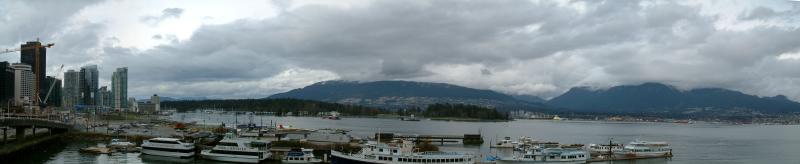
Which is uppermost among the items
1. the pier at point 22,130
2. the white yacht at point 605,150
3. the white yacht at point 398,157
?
the pier at point 22,130

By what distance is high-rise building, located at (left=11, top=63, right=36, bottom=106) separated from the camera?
268ft

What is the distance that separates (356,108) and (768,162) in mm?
107284

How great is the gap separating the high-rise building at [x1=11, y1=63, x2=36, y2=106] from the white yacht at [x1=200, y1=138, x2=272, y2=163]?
67066 mm

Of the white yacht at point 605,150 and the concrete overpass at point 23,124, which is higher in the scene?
the concrete overpass at point 23,124

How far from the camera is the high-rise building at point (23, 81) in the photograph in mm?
81750

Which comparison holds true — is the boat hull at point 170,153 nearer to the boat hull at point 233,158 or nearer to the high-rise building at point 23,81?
the boat hull at point 233,158

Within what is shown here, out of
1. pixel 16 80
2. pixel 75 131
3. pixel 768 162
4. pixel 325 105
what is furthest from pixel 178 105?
pixel 768 162

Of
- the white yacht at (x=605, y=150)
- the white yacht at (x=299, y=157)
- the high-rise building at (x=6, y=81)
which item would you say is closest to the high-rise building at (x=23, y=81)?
the high-rise building at (x=6, y=81)

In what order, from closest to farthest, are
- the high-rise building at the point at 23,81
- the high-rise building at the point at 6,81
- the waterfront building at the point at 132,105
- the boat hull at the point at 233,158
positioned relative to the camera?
the boat hull at the point at 233,158, the high-rise building at the point at 6,81, the high-rise building at the point at 23,81, the waterfront building at the point at 132,105

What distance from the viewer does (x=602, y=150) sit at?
1243 inches

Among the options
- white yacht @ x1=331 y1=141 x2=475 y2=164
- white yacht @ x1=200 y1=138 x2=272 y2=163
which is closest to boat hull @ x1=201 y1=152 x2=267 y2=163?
white yacht @ x1=200 y1=138 x2=272 y2=163

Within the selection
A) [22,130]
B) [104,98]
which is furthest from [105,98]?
[22,130]

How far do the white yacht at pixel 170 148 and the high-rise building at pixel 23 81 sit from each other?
209 ft

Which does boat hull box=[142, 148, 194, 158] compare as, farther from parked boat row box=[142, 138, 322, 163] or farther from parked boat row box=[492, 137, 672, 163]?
parked boat row box=[492, 137, 672, 163]
